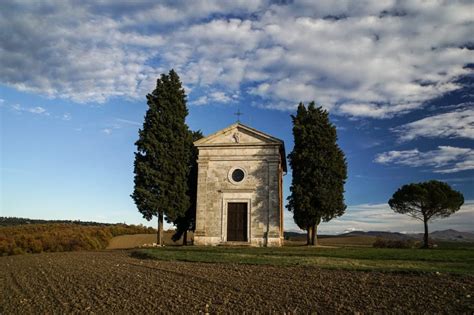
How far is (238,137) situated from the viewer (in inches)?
1016

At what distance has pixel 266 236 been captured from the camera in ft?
78.8

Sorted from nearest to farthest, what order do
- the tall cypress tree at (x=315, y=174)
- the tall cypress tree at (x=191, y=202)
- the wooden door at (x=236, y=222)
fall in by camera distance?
1. the wooden door at (x=236, y=222)
2. the tall cypress tree at (x=315, y=174)
3. the tall cypress tree at (x=191, y=202)

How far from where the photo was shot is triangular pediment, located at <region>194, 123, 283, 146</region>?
25.5m

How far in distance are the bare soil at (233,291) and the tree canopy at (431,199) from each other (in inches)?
1046

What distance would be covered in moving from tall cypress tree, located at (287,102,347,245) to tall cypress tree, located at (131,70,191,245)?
836 cm

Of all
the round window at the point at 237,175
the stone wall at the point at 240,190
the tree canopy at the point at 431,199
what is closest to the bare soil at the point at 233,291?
the stone wall at the point at 240,190

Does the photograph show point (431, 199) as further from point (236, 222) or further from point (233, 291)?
point (233, 291)

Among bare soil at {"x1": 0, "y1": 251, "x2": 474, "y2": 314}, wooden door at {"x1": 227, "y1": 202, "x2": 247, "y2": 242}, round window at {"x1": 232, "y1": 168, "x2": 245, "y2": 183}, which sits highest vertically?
round window at {"x1": 232, "y1": 168, "x2": 245, "y2": 183}

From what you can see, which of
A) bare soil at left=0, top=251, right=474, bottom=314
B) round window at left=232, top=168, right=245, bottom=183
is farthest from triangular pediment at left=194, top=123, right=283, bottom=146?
bare soil at left=0, top=251, right=474, bottom=314

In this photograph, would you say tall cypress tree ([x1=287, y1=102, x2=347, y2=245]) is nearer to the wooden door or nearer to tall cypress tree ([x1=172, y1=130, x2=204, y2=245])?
the wooden door

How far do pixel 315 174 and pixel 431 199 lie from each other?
15283 millimetres

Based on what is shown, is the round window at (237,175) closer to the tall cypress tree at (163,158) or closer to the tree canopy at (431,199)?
the tall cypress tree at (163,158)

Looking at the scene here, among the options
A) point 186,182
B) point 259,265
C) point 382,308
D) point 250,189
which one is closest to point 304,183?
point 250,189

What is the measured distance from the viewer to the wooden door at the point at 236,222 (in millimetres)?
24438
